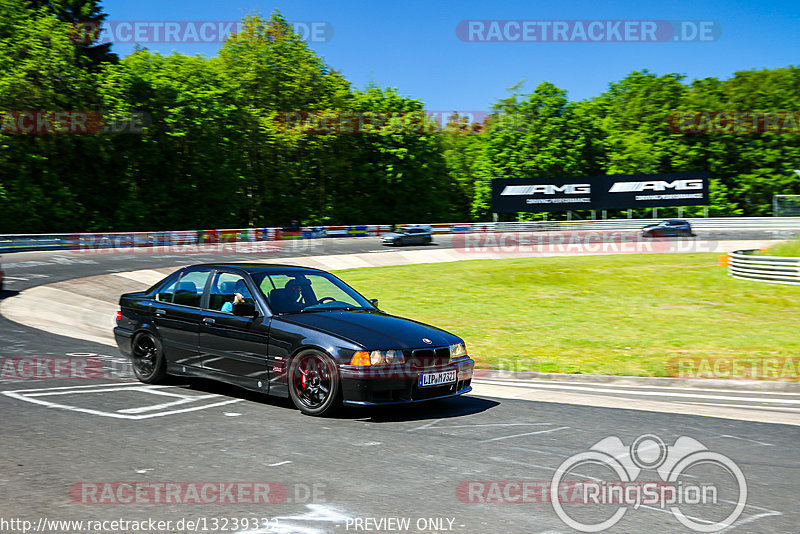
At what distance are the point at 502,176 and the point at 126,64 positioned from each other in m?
34.1

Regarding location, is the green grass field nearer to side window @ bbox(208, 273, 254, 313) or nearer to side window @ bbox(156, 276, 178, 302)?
side window @ bbox(208, 273, 254, 313)

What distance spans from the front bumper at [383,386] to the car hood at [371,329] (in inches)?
9.0

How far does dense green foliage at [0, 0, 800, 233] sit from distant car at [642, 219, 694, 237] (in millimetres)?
20969

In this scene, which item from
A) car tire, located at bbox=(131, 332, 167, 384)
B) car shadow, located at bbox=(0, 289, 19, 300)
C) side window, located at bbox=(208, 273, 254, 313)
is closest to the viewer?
side window, located at bbox=(208, 273, 254, 313)

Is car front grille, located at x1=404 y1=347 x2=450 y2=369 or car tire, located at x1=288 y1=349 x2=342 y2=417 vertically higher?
car front grille, located at x1=404 y1=347 x2=450 y2=369

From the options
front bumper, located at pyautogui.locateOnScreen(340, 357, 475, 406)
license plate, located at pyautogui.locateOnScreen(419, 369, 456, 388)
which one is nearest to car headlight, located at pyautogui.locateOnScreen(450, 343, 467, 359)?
license plate, located at pyautogui.locateOnScreen(419, 369, 456, 388)

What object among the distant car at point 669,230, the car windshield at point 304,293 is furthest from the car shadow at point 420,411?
the distant car at point 669,230

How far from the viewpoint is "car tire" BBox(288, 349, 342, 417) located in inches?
277

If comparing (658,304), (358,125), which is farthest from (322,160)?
(658,304)

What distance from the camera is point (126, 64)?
Result: 5306 centimetres

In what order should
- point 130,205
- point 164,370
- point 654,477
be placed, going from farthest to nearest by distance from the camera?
point 130,205 → point 164,370 → point 654,477

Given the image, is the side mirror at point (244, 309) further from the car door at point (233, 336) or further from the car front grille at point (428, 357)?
the car front grille at point (428, 357)

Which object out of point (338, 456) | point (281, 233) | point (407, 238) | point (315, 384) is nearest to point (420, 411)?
point (315, 384)

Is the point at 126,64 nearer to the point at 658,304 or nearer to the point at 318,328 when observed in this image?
the point at 658,304
